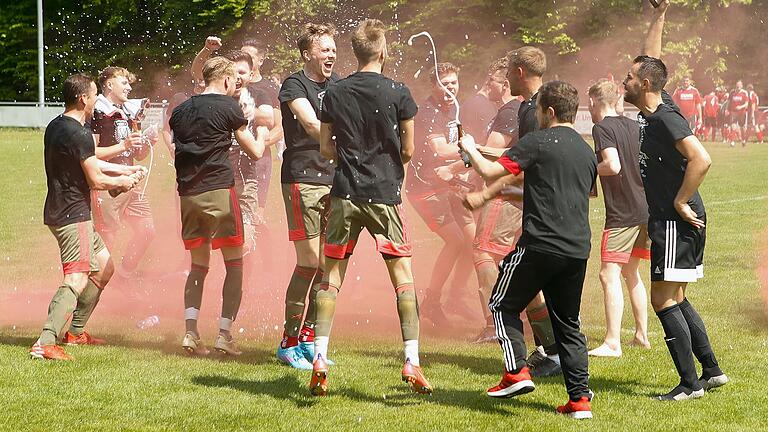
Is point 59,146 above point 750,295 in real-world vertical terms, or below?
above

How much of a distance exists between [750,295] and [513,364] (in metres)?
4.67

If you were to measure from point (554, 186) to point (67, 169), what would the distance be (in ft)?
11.2

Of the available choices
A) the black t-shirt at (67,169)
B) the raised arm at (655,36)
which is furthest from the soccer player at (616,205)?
the black t-shirt at (67,169)

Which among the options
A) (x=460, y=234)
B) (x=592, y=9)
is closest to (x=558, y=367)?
(x=460, y=234)

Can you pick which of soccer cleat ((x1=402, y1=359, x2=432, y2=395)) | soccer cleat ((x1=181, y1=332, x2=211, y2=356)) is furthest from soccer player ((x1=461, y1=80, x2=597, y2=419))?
soccer cleat ((x1=181, y1=332, x2=211, y2=356))

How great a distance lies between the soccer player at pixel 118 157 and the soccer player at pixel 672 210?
4283 mm

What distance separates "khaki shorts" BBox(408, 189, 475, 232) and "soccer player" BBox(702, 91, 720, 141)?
1039 inches

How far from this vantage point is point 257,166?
30.3 feet

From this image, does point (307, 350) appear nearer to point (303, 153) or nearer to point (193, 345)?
point (193, 345)

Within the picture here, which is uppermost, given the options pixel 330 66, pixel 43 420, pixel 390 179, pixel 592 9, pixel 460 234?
pixel 592 9

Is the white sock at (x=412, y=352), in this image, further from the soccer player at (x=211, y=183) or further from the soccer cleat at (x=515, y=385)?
the soccer player at (x=211, y=183)

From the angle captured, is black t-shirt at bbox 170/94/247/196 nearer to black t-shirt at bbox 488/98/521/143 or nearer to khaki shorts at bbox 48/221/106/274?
khaki shorts at bbox 48/221/106/274

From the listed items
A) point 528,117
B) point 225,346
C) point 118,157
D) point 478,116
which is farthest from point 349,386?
point 118,157

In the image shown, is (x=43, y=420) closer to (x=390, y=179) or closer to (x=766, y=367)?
(x=390, y=179)
